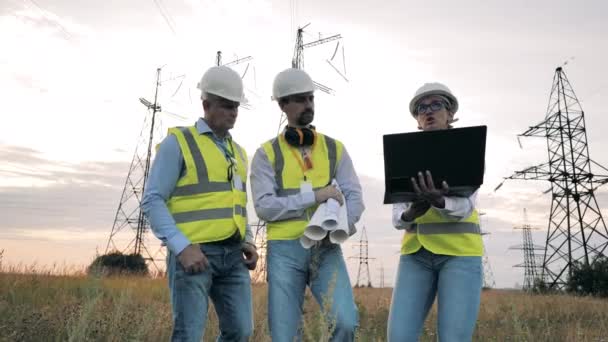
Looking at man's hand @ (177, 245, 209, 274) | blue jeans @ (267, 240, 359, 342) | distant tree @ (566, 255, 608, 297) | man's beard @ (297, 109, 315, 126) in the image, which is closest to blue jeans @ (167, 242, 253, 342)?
man's hand @ (177, 245, 209, 274)

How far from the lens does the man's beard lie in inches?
160

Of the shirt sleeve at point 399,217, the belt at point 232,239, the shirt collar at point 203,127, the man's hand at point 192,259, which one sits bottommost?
the man's hand at point 192,259

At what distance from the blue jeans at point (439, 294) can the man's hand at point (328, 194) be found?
74 centimetres

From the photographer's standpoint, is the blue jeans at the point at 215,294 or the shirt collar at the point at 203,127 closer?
the blue jeans at the point at 215,294

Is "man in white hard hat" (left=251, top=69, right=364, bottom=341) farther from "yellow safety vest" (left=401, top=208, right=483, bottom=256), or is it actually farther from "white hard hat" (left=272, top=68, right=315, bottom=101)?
"yellow safety vest" (left=401, top=208, right=483, bottom=256)

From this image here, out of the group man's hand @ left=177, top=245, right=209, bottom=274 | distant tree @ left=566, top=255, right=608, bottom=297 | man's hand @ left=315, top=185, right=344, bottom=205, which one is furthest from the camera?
distant tree @ left=566, top=255, right=608, bottom=297

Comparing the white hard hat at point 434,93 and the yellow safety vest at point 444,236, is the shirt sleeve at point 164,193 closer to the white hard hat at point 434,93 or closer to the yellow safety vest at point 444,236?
the yellow safety vest at point 444,236

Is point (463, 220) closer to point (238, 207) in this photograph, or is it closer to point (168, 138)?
point (238, 207)

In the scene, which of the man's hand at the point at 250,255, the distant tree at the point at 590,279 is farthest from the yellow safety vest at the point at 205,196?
the distant tree at the point at 590,279

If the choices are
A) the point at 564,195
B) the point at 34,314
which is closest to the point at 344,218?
the point at 34,314

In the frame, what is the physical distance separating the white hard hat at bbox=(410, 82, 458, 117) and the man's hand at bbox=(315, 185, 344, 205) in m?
1.04

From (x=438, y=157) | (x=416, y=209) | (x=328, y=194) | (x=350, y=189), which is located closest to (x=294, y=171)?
(x=328, y=194)

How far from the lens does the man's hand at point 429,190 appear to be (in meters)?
3.60

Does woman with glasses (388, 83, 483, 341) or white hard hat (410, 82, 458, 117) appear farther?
white hard hat (410, 82, 458, 117)
